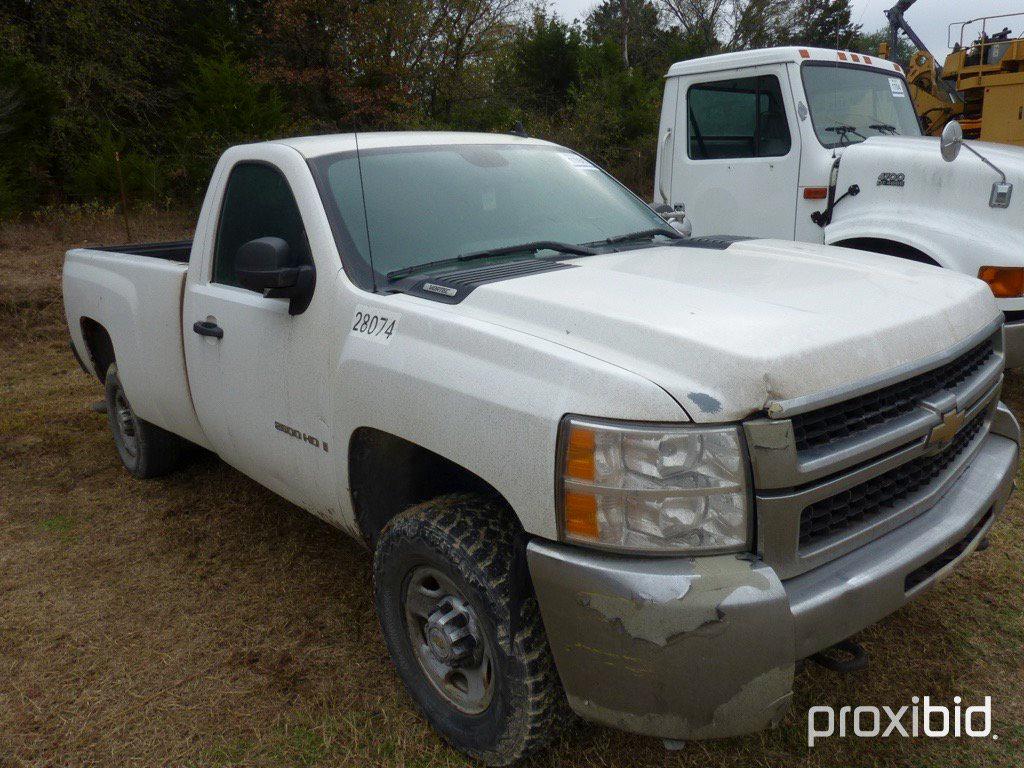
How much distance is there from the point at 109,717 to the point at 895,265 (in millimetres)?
3133

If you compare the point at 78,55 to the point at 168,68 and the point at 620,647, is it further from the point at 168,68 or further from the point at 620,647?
the point at 620,647

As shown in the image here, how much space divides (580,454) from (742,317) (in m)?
0.61

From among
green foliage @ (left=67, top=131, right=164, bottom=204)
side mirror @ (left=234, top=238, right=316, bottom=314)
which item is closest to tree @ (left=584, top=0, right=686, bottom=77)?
green foliage @ (left=67, top=131, right=164, bottom=204)

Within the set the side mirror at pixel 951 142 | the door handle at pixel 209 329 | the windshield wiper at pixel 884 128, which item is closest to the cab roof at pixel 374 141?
the door handle at pixel 209 329

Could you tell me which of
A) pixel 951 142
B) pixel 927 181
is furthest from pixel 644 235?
pixel 927 181

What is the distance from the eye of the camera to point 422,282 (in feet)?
9.09

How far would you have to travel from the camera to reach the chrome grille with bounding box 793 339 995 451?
2.06 metres

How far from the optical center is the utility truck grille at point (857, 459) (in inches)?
77.4

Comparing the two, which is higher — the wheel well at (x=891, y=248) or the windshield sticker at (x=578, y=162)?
the windshield sticker at (x=578, y=162)

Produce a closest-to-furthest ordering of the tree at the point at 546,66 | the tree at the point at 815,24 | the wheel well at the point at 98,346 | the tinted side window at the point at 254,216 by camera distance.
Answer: the tinted side window at the point at 254,216 < the wheel well at the point at 98,346 < the tree at the point at 546,66 < the tree at the point at 815,24

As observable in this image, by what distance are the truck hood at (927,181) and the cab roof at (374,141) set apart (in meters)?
3.05

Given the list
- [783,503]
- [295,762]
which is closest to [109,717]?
[295,762]

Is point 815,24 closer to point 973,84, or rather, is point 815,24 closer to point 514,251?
point 973,84

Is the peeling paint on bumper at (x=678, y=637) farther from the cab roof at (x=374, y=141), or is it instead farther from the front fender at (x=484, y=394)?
the cab roof at (x=374, y=141)
